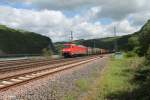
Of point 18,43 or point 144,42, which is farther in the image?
point 18,43

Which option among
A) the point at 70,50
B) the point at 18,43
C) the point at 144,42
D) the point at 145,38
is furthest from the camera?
the point at 18,43

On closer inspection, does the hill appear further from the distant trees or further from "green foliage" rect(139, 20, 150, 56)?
"green foliage" rect(139, 20, 150, 56)

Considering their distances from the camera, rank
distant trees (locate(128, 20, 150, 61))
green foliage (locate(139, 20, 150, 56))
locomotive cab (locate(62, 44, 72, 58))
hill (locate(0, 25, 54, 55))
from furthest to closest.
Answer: hill (locate(0, 25, 54, 55))
locomotive cab (locate(62, 44, 72, 58))
green foliage (locate(139, 20, 150, 56))
distant trees (locate(128, 20, 150, 61))

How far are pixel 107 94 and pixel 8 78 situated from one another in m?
6.40

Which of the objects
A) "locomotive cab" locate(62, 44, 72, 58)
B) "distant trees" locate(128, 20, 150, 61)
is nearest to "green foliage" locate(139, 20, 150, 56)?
"distant trees" locate(128, 20, 150, 61)

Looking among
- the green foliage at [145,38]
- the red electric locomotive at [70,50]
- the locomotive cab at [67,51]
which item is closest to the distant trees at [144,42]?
the green foliage at [145,38]

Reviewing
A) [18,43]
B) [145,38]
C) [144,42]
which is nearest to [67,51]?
[144,42]

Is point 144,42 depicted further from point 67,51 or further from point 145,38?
point 67,51

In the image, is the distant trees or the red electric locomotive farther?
the red electric locomotive

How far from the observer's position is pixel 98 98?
42.6 ft

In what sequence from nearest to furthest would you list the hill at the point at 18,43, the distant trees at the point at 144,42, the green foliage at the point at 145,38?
1. the distant trees at the point at 144,42
2. the green foliage at the point at 145,38
3. the hill at the point at 18,43

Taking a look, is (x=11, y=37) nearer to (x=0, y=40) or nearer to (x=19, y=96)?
(x=0, y=40)

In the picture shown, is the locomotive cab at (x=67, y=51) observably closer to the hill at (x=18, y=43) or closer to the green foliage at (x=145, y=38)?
the green foliage at (x=145, y=38)

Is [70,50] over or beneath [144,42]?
beneath
